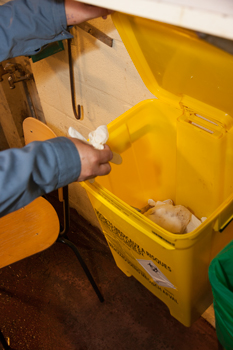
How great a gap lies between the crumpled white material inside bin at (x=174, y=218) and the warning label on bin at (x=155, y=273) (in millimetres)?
128

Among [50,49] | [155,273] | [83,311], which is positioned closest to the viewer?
[155,273]

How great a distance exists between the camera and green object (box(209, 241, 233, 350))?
2.14 ft

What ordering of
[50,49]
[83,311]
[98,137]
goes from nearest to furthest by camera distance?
[98,137] → [50,49] → [83,311]

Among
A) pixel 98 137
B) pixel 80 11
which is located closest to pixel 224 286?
pixel 98 137

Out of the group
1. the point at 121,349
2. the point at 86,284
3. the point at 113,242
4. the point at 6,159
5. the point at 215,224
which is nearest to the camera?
the point at 6,159

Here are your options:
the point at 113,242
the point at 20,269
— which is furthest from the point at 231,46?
the point at 20,269

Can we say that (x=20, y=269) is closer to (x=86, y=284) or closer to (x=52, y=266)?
(x=52, y=266)

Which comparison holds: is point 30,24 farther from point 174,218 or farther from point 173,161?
point 174,218

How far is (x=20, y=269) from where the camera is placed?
5.32ft

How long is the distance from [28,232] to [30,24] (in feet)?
2.46

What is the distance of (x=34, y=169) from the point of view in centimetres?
63

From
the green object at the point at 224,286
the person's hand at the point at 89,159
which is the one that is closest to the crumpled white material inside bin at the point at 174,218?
the green object at the point at 224,286

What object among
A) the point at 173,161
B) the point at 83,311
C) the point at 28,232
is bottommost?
the point at 83,311

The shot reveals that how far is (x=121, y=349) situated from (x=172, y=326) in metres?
0.24
